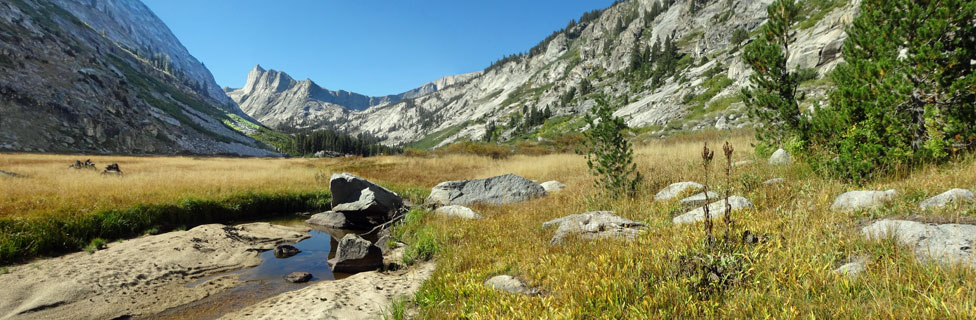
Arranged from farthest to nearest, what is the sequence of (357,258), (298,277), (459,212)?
(459,212) → (357,258) → (298,277)

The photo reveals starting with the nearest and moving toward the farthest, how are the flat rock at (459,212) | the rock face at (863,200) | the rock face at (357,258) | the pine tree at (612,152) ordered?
1. the rock face at (863,200)
2. the rock face at (357,258)
3. the pine tree at (612,152)
4. the flat rock at (459,212)

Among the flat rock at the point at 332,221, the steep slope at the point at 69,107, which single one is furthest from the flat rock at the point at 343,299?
the steep slope at the point at 69,107

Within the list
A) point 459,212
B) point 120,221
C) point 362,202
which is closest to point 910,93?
point 459,212

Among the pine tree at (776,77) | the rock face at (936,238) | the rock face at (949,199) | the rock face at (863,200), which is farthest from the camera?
the pine tree at (776,77)

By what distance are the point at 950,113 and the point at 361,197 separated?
1532 centimetres

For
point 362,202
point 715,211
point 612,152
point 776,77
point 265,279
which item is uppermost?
point 776,77

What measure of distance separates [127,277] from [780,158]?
1572 centimetres

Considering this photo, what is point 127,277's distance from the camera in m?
7.22

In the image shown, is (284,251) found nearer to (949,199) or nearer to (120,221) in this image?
(120,221)

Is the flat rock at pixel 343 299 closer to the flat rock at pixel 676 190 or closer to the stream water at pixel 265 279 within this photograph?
the stream water at pixel 265 279

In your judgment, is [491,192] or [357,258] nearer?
[357,258]

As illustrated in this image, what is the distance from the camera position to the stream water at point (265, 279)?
6.06 m

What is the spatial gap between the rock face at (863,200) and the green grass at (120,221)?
15.5m

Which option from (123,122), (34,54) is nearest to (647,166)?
(123,122)
